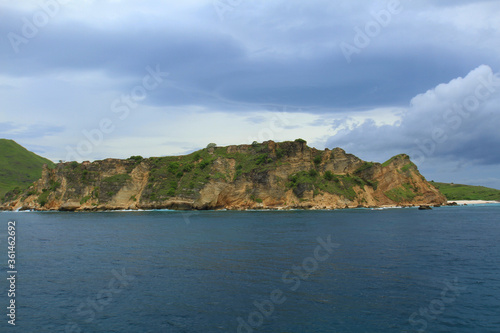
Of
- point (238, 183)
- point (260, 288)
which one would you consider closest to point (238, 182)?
point (238, 183)

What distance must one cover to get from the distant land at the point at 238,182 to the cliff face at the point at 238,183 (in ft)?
1.25

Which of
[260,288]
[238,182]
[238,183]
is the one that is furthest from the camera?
[238,182]

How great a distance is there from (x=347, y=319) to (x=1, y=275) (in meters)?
24.6

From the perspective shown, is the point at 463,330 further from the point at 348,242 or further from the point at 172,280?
the point at 348,242

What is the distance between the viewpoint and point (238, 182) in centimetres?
13800

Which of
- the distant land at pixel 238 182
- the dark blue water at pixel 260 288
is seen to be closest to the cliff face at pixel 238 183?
the distant land at pixel 238 182

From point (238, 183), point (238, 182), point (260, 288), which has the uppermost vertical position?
point (238, 182)

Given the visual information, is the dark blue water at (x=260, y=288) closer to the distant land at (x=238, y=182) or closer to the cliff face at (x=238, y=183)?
the cliff face at (x=238, y=183)

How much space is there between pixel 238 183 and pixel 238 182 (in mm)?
415

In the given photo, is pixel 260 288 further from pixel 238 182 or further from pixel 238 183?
pixel 238 182

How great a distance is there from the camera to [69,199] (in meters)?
138

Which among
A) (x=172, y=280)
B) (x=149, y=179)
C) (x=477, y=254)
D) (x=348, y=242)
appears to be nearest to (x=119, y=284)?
(x=172, y=280)

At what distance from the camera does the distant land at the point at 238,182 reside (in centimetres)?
13388

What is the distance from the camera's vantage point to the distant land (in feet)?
439
